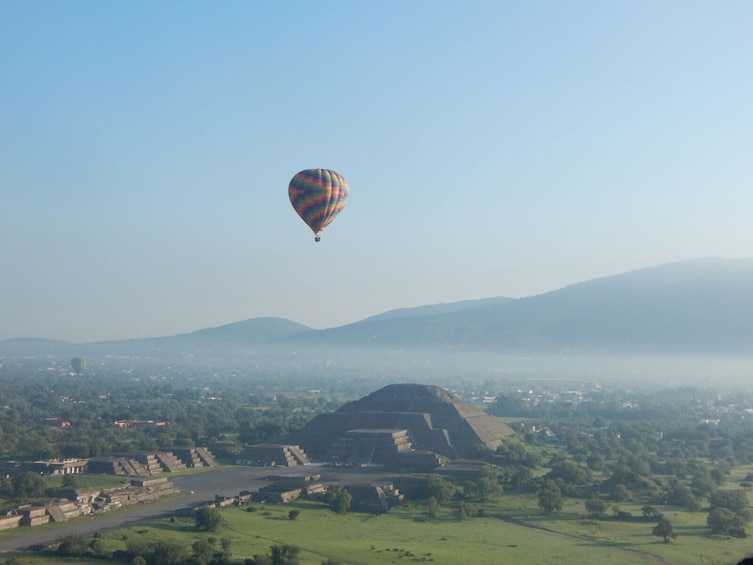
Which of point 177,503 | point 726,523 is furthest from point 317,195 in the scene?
point 726,523

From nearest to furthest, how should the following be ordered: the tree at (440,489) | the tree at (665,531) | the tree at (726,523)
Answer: the tree at (665,531) → the tree at (726,523) → the tree at (440,489)

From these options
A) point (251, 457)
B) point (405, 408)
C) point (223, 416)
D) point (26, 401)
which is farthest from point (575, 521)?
point (26, 401)

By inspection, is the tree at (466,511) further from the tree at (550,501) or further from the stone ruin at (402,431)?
the stone ruin at (402,431)

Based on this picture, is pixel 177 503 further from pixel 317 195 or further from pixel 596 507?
pixel 596 507

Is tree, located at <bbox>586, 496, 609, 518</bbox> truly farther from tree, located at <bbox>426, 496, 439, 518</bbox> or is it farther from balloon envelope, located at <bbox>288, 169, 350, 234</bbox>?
balloon envelope, located at <bbox>288, 169, 350, 234</bbox>

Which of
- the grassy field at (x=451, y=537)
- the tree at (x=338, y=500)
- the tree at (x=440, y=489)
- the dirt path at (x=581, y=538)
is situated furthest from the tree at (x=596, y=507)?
the tree at (x=338, y=500)

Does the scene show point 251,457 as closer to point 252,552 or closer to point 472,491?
point 472,491
